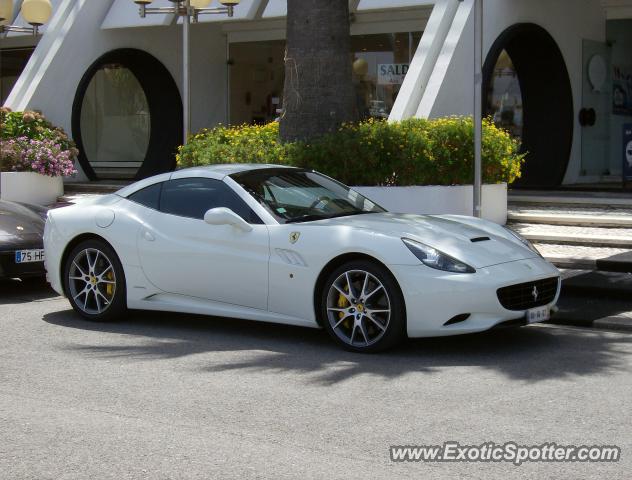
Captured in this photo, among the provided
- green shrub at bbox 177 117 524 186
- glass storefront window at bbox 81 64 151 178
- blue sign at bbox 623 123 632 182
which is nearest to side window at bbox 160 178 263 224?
green shrub at bbox 177 117 524 186

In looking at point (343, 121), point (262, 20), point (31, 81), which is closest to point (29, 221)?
point (343, 121)

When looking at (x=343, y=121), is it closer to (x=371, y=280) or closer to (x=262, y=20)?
(x=371, y=280)

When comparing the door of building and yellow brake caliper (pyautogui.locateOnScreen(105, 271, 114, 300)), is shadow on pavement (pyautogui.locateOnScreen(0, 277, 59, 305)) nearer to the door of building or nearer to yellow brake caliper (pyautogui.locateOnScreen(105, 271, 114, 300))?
yellow brake caliper (pyautogui.locateOnScreen(105, 271, 114, 300))

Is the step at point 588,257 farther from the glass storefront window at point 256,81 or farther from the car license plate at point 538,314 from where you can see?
the glass storefront window at point 256,81

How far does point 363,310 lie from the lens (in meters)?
7.28

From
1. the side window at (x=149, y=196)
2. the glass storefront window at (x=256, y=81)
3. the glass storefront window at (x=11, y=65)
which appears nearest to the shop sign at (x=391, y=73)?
the glass storefront window at (x=256, y=81)

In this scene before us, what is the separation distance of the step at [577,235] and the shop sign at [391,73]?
26.4 feet

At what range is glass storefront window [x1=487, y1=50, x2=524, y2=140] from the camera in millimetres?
19891

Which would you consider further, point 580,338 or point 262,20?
point 262,20

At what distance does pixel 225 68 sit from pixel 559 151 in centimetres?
880

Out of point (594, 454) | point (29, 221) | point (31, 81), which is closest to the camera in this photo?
point (594, 454)

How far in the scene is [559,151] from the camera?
1917 centimetres

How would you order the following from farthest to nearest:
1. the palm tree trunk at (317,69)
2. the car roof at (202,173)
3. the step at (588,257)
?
the palm tree trunk at (317,69), the step at (588,257), the car roof at (202,173)

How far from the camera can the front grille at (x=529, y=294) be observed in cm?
717
